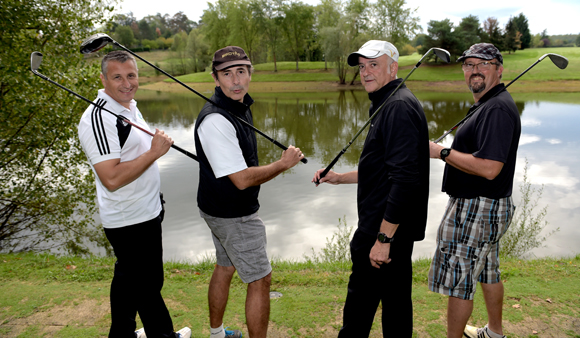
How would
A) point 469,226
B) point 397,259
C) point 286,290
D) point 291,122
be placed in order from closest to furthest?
1. point 397,259
2. point 469,226
3. point 286,290
4. point 291,122

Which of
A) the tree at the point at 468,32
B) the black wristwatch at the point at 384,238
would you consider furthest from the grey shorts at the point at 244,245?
the tree at the point at 468,32

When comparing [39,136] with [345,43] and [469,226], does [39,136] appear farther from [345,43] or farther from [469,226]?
[345,43]

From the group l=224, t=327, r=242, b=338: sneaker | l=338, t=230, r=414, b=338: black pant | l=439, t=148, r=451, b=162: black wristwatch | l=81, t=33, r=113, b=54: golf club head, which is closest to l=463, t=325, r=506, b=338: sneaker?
l=338, t=230, r=414, b=338: black pant

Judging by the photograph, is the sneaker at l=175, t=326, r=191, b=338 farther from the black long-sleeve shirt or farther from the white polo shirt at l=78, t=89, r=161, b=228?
the black long-sleeve shirt

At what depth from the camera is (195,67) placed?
62.2 meters

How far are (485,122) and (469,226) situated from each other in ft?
2.48

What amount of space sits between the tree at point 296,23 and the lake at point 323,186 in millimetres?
37351

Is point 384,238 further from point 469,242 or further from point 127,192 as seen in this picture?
point 127,192

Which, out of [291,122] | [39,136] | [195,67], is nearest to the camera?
[39,136]

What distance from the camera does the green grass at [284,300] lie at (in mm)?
3256

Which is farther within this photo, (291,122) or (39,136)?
(291,122)

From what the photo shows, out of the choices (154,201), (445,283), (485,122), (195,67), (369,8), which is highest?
(369,8)

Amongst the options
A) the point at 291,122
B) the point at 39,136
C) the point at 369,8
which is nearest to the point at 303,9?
the point at 369,8

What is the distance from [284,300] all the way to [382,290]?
1.34 m
